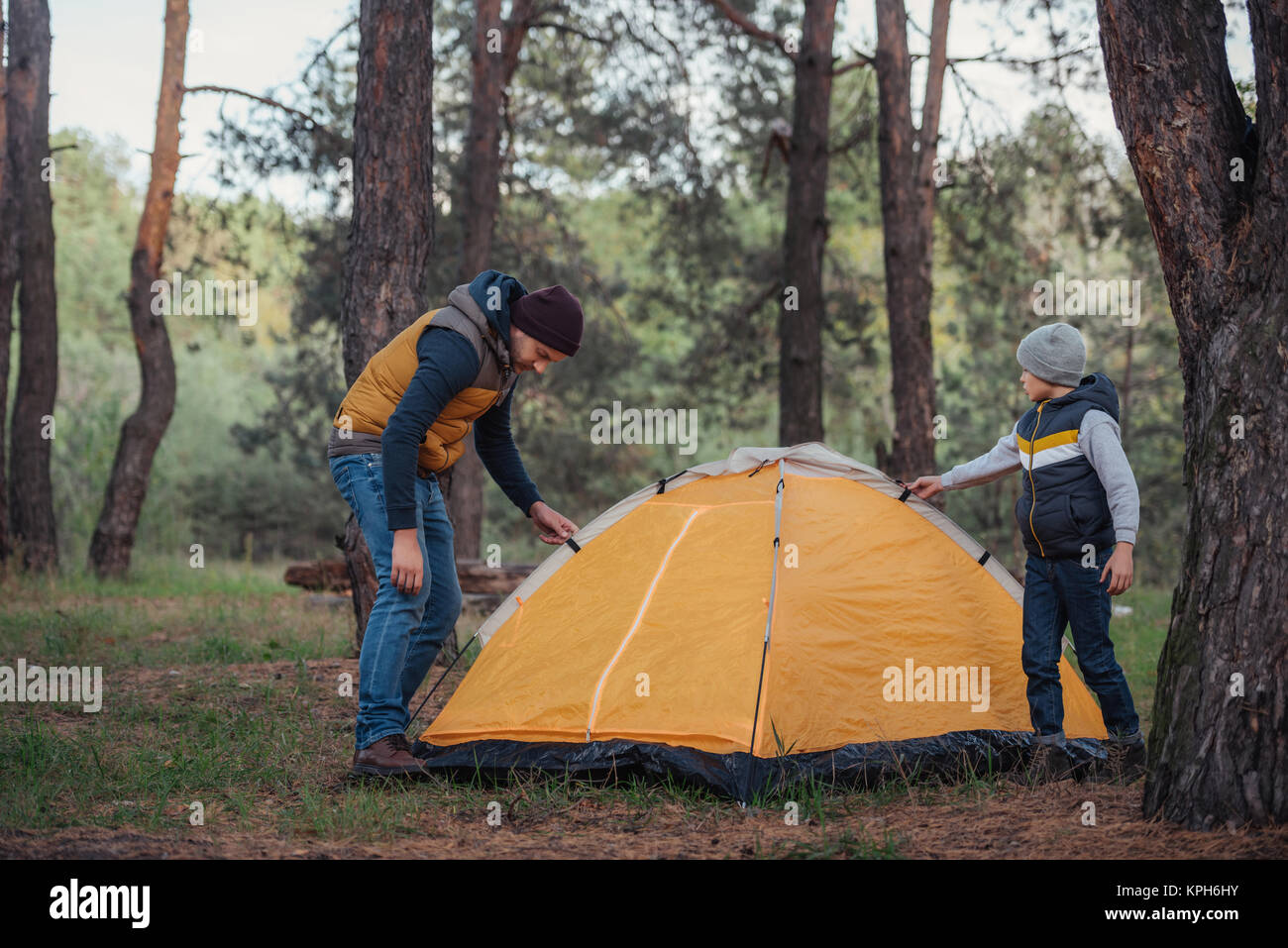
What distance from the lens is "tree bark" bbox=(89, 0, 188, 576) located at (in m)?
11.5

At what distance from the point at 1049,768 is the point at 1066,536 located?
2.95ft

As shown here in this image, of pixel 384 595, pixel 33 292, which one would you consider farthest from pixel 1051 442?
pixel 33 292

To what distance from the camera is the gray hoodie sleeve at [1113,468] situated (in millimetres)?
3898

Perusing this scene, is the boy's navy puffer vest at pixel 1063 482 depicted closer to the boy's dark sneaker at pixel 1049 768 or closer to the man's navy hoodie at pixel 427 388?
the boy's dark sneaker at pixel 1049 768

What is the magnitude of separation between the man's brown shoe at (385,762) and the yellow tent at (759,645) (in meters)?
0.17

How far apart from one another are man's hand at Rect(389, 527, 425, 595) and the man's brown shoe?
655 mm

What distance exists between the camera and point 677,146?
13727 millimetres

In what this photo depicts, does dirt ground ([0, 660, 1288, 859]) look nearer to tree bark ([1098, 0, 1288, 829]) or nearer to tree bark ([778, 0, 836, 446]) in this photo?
tree bark ([1098, 0, 1288, 829])

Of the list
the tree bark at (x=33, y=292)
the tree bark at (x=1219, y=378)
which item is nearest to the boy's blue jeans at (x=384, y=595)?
the tree bark at (x=1219, y=378)

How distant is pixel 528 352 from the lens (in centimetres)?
412

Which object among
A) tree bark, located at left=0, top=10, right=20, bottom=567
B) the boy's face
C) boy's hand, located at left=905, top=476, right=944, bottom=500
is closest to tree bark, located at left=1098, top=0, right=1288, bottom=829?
the boy's face

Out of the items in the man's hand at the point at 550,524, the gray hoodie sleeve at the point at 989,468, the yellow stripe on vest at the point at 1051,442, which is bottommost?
the man's hand at the point at 550,524
